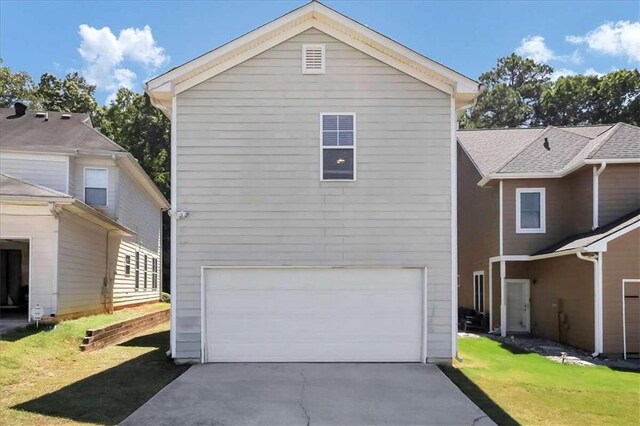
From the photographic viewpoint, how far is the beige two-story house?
9797 millimetres

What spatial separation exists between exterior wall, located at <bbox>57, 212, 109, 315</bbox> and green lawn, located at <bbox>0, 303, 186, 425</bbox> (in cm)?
106

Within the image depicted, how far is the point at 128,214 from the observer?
739 inches

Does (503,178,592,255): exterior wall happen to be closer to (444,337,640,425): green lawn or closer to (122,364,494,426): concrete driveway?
(444,337,640,425): green lawn

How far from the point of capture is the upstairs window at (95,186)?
→ 16578mm

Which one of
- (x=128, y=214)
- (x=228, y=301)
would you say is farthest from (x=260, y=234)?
(x=128, y=214)

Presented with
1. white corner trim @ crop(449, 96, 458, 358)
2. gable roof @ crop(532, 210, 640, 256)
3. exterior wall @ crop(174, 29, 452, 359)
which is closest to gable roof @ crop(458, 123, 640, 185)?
gable roof @ crop(532, 210, 640, 256)

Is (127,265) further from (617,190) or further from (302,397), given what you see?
(617,190)

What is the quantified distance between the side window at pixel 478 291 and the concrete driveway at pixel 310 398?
31.5ft

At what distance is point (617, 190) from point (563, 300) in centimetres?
338

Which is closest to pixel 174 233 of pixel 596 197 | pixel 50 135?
pixel 50 135

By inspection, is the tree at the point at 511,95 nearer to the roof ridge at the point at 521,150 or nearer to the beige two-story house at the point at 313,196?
the roof ridge at the point at 521,150

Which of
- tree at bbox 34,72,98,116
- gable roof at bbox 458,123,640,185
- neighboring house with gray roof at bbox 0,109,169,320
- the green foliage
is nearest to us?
neighboring house with gray roof at bbox 0,109,169,320

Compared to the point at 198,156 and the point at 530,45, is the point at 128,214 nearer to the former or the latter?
the point at 198,156

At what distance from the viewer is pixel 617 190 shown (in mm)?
14125
